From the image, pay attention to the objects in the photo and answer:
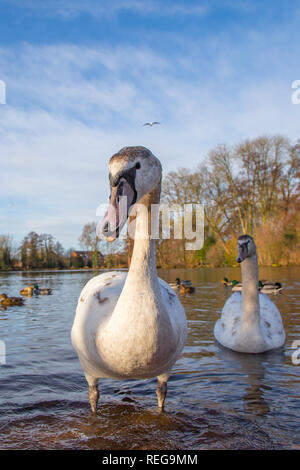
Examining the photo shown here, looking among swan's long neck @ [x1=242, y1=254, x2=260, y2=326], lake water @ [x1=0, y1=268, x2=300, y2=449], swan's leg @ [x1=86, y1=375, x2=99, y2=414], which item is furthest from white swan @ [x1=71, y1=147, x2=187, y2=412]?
swan's long neck @ [x1=242, y1=254, x2=260, y2=326]

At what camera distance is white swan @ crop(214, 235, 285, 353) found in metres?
5.96

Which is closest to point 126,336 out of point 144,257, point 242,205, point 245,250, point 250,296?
point 144,257

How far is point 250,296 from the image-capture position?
6234 millimetres

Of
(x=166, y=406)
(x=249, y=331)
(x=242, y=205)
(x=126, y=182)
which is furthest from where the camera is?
(x=242, y=205)

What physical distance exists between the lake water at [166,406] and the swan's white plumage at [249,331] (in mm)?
145

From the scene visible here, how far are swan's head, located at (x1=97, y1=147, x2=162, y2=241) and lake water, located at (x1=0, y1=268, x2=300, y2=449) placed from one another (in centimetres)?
196

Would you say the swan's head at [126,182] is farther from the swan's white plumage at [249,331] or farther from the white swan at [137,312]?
the swan's white plumage at [249,331]

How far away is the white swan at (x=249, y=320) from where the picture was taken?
19.6 feet

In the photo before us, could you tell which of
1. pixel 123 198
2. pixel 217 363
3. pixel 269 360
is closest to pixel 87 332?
pixel 123 198

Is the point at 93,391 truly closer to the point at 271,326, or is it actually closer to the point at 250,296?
the point at 250,296

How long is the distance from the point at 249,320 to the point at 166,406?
246 centimetres

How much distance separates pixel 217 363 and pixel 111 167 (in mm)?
3748

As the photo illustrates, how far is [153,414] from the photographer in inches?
152
